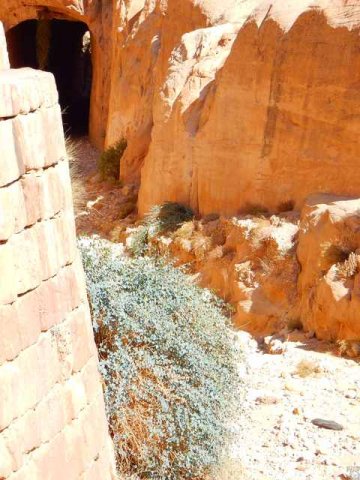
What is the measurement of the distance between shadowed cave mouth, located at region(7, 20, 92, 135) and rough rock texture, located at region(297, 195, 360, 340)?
1013 centimetres

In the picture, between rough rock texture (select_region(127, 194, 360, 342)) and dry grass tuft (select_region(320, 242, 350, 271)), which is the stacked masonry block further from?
dry grass tuft (select_region(320, 242, 350, 271))

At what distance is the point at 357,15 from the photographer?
897 centimetres

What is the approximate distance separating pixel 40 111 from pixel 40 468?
1.81m

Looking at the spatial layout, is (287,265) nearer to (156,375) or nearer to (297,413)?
(297,413)

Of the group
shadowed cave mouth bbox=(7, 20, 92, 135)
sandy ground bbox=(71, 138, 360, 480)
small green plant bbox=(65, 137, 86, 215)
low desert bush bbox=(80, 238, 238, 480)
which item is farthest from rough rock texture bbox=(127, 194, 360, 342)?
shadowed cave mouth bbox=(7, 20, 92, 135)

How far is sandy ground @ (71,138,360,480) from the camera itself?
6574 millimetres

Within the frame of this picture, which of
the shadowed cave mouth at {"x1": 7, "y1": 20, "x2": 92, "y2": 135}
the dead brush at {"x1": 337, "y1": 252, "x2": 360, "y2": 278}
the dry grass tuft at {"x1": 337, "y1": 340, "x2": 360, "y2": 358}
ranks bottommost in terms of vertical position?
the dry grass tuft at {"x1": 337, "y1": 340, "x2": 360, "y2": 358}

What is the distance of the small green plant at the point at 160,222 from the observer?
11.5 meters

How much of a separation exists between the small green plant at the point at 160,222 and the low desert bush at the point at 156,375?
15.0ft

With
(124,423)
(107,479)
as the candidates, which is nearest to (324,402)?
(124,423)

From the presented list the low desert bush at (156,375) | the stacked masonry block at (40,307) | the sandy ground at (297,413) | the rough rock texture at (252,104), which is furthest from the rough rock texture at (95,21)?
the stacked masonry block at (40,307)

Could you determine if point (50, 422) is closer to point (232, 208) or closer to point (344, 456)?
point (344, 456)

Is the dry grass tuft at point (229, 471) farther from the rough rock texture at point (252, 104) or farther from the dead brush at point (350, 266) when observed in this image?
the rough rock texture at point (252, 104)

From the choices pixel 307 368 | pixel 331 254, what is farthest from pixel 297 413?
pixel 331 254
